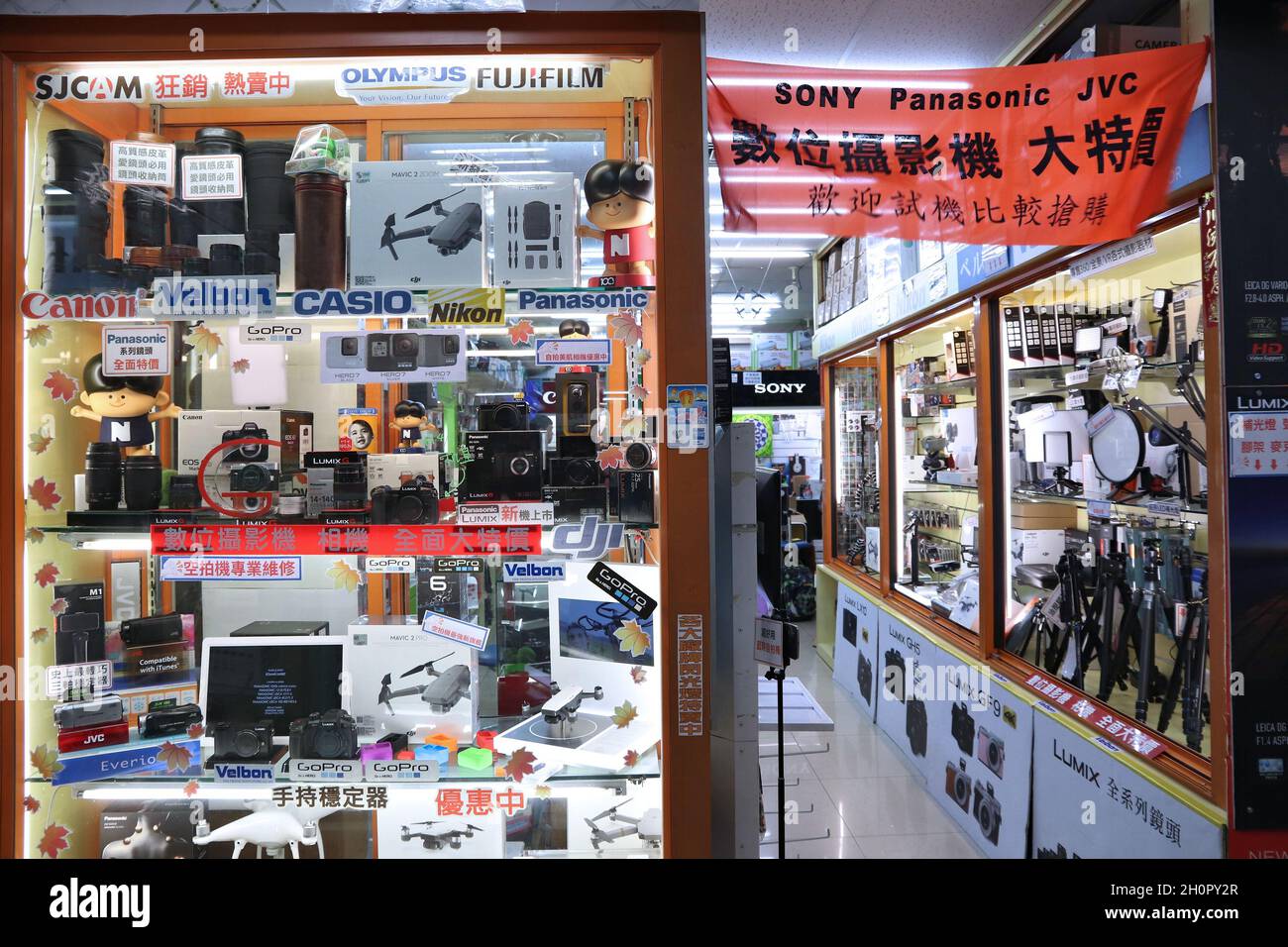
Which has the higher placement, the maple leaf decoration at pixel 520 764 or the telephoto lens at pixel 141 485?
the telephoto lens at pixel 141 485

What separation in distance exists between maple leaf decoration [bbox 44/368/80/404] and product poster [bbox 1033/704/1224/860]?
3394mm

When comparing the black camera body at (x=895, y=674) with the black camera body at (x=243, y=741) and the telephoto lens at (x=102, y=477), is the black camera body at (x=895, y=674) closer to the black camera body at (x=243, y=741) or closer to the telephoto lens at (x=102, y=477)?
the black camera body at (x=243, y=741)

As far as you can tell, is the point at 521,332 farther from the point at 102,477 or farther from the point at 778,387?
the point at 778,387

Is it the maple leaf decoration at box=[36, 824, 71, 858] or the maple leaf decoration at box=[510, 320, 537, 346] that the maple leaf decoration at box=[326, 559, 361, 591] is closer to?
the maple leaf decoration at box=[510, 320, 537, 346]

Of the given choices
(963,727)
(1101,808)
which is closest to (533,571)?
(1101,808)

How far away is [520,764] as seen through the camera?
1865mm

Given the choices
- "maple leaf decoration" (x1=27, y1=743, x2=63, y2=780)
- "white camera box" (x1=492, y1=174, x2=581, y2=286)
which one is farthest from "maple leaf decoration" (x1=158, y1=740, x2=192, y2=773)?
"white camera box" (x1=492, y1=174, x2=581, y2=286)

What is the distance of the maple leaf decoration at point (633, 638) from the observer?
6.30 feet

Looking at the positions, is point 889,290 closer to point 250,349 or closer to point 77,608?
point 250,349

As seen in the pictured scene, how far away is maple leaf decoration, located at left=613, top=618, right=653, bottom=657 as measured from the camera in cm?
192

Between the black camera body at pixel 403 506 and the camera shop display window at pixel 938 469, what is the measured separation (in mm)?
2831

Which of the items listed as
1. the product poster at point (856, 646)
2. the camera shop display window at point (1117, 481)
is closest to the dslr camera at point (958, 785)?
the camera shop display window at point (1117, 481)
